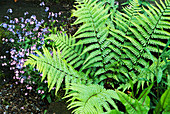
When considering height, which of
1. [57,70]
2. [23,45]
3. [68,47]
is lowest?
[57,70]

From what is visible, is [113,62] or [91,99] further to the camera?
[113,62]

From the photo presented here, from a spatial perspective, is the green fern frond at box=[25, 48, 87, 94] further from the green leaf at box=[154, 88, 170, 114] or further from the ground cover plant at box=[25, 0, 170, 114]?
the green leaf at box=[154, 88, 170, 114]

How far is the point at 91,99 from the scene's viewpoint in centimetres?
170

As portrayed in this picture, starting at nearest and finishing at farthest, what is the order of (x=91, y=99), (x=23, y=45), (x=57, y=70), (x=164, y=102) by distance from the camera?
(x=164, y=102) < (x=91, y=99) < (x=57, y=70) < (x=23, y=45)

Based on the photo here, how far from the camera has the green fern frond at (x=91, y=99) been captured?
63.6 inches

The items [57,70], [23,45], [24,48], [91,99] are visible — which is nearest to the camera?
[91,99]

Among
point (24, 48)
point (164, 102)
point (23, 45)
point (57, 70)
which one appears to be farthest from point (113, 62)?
point (23, 45)

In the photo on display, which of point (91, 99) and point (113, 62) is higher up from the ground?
point (113, 62)

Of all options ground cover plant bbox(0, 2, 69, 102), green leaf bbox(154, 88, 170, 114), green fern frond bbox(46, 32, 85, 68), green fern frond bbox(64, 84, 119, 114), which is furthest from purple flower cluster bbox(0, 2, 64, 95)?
green leaf bbox(154, 88, 170, 114)

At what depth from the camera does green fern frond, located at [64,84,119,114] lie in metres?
1.62

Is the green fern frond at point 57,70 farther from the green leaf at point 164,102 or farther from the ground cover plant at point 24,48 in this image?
the green leaf at point 164,102

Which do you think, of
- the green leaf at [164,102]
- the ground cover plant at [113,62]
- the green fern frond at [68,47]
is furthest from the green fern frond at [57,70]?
the green leaf at [164,102]

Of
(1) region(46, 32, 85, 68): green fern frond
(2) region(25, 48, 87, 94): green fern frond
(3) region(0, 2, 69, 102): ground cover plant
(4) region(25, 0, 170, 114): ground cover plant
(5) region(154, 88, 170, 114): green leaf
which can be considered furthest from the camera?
(3) region(0, 2, 69, 102): ground cover plant

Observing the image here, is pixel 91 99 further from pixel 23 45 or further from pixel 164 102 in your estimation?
pixel 23 45
